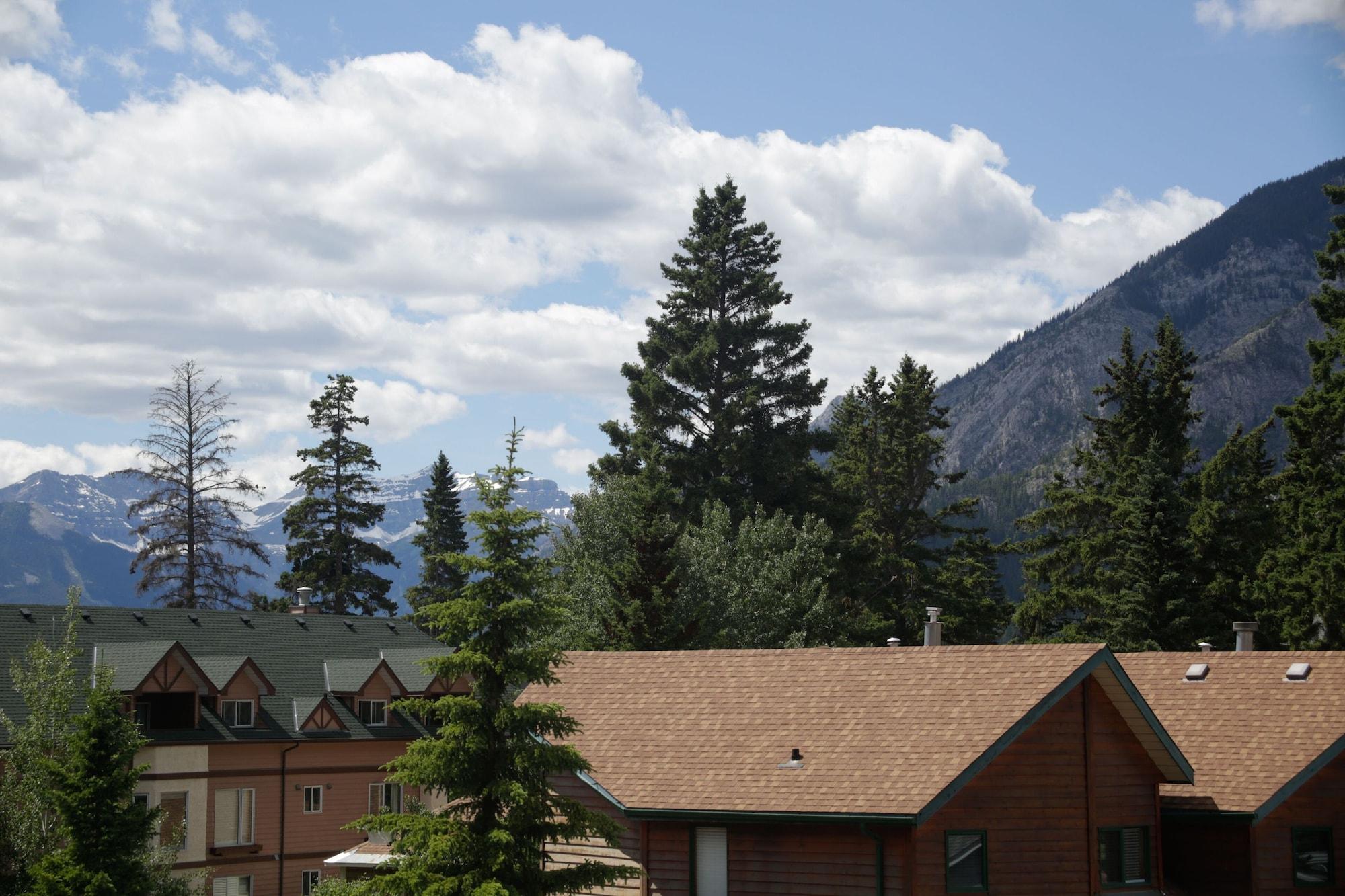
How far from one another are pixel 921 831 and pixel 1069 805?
348 centimetres

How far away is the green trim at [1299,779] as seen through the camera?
91.1 feet

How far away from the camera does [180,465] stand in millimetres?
66938

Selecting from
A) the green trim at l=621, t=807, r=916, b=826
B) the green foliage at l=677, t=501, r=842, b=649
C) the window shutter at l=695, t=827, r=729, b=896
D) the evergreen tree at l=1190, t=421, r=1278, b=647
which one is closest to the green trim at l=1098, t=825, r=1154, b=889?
the green trim at l=621, t=807, r=916, b=826

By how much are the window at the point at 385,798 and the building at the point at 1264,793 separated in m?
26.6

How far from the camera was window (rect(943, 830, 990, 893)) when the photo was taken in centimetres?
2498

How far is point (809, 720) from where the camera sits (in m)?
28.3

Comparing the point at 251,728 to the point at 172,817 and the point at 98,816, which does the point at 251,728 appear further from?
the point at 98,816

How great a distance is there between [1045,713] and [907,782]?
130 inches

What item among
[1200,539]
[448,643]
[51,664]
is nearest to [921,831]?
[448,643]

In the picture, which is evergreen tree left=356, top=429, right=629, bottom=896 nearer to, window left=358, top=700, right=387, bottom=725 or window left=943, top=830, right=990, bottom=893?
window left=943, top=830, right=990, bottom=893

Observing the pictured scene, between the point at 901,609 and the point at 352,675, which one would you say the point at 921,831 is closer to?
the point at 352,675

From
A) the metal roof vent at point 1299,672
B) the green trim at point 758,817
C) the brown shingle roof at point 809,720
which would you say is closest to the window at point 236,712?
the brown shingle roof at point 809,720

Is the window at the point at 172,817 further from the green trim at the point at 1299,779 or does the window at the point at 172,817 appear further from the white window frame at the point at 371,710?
the green trim at the point at 1299,779

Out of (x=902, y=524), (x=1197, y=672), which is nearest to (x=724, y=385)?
(x=902, y=524)
